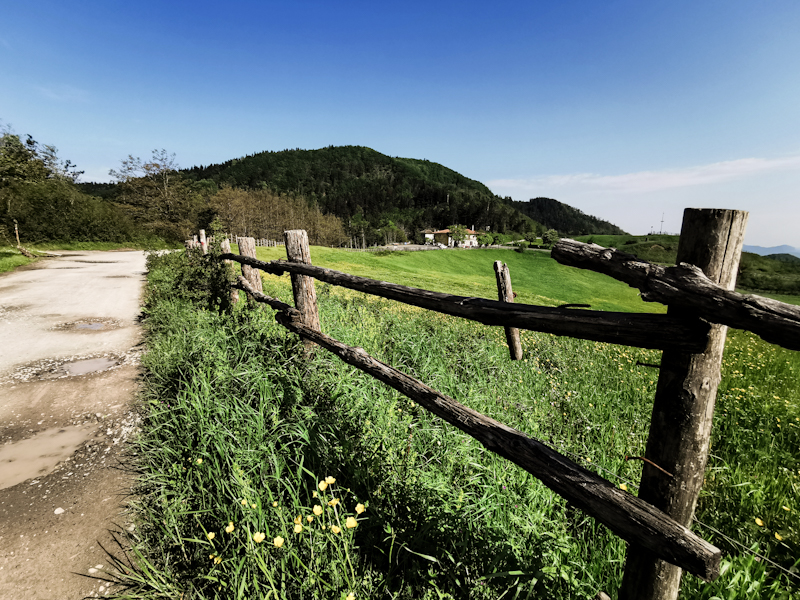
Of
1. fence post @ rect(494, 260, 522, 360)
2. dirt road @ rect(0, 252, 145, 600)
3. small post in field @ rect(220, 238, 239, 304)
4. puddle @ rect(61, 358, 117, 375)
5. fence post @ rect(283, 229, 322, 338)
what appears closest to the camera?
dirt road @ rect(0, 252, 145, 600)

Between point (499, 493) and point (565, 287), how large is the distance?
118 ft

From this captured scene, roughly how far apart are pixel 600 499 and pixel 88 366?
7.11m

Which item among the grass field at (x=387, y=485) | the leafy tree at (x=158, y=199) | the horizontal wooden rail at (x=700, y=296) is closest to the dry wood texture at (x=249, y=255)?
the grass field at (x=387, y=485)

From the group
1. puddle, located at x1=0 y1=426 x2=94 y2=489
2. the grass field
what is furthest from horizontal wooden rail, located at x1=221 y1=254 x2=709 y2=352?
puddle, located at x1=0 y1=426 x2=94 y2=489

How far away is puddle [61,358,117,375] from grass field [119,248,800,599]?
113 cm

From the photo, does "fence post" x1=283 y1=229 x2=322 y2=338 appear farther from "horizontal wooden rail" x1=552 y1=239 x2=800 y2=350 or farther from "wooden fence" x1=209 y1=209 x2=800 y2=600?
"horizontal wooden rail" x1=552 y1=239 x2=800 y2=350

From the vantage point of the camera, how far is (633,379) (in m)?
5.72

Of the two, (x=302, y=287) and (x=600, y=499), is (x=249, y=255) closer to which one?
(x=302, y=287)

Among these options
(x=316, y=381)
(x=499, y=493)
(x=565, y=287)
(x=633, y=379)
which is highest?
(x=316, y=381)

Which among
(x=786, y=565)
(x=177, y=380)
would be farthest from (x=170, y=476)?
(x=786, y=565)

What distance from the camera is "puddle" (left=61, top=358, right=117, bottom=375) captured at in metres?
5.41

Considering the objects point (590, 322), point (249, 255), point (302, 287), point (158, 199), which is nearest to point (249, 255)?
point (249, 255)

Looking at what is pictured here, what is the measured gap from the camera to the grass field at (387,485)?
6.43 feet

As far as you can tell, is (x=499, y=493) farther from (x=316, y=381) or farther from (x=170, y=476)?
(x=170, y=476)
